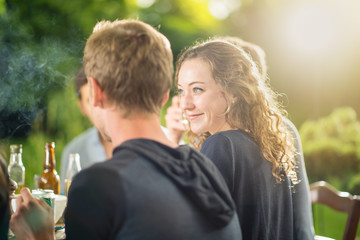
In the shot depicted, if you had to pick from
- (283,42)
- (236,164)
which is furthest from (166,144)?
(283,42)

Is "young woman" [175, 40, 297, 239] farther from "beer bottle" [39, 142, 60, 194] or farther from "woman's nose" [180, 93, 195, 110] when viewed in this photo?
"beer bottle" [39, 142, 60, 194]

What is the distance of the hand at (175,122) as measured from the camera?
6.94ft

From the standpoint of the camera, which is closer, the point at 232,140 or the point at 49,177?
the point at 232,140

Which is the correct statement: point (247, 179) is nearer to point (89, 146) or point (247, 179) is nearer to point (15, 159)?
point (15, 159)

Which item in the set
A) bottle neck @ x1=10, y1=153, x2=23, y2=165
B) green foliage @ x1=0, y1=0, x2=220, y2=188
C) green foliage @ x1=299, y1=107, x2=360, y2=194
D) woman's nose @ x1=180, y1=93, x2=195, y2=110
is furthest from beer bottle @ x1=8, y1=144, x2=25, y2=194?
green foliage @ x1=299, y1=107, x2=360, y2=194

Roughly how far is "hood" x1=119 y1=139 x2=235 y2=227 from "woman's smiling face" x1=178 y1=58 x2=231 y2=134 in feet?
1.69

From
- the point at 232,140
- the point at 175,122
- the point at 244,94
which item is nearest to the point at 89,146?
the point at 175,122

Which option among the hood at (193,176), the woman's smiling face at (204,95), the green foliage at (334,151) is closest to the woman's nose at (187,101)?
the woman's smiling face at (204,95)

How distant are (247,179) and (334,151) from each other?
3708 mm

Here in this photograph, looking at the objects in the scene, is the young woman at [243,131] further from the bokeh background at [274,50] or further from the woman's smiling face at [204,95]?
the bokeh background at [274,50]

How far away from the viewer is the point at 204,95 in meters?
1.44

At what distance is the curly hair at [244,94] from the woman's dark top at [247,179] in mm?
110

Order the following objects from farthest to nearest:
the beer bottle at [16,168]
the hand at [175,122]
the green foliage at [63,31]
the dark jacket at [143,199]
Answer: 1. the green foliage at [63,31]
2. the hand at [175,122]
3. the beer bottle at [16,168]
4. the dark jacket at [143,199]

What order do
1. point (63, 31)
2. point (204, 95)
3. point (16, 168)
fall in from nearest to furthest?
point (204, 95), point (16, 168), point (63, 31)
